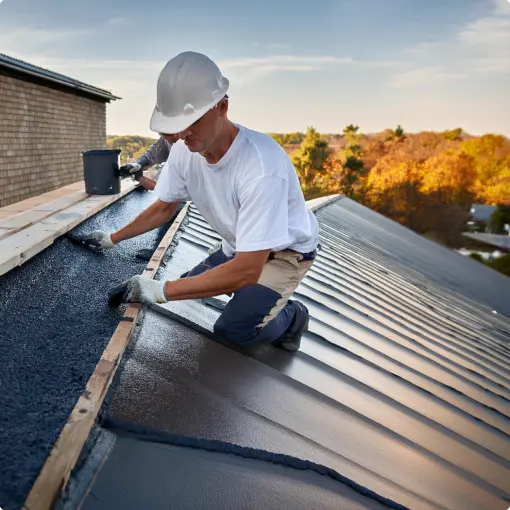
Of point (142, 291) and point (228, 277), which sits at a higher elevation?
point (228, 277)

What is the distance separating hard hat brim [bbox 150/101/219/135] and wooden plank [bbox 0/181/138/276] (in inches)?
65.8

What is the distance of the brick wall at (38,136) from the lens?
10.9 m

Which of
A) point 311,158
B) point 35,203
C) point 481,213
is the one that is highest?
point 35,203

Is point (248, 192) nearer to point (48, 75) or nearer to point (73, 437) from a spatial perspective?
point (73, 437)

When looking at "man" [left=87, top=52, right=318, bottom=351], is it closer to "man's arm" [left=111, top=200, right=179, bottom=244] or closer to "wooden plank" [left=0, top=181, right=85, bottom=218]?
"man's arm" [left=111, top=200, right=179, bottom=244]

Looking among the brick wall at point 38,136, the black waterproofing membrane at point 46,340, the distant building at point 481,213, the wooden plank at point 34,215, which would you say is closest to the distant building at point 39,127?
the brick wall at point 38,136

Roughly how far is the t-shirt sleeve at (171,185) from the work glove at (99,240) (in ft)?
2.28

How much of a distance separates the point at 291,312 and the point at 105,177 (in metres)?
4.09

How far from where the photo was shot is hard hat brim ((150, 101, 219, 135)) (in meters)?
2.34

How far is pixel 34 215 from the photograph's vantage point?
4793 mm

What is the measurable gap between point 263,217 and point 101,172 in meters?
4.52

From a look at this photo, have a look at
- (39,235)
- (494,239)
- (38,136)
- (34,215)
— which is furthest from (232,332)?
(494,239)

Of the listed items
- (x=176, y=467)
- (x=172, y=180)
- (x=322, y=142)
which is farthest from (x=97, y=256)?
(x=322, y=142)

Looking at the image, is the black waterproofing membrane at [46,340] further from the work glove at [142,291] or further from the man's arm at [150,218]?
the man's arm at [150,218]
